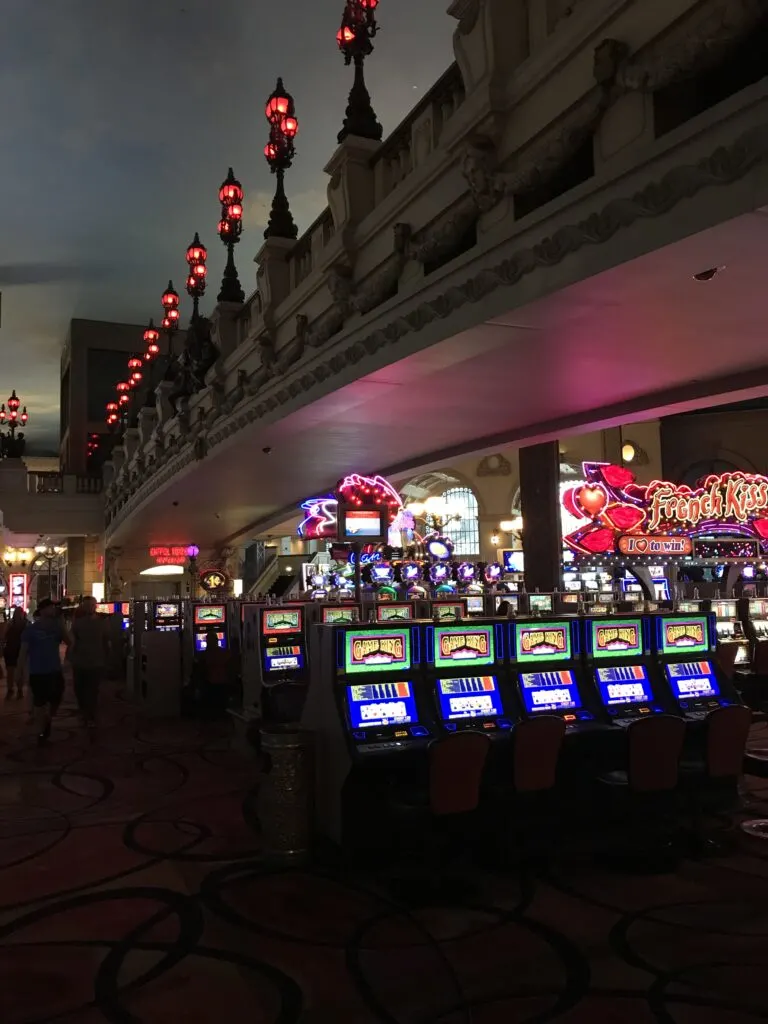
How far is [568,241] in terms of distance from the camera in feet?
17.5

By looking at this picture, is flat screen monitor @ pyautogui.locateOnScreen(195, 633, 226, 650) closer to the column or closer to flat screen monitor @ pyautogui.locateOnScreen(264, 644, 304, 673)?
flat screen monitor @ pyautogui.locateOnScreen(264, 644, 304, 673)

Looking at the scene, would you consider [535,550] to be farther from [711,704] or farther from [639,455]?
[639,455]

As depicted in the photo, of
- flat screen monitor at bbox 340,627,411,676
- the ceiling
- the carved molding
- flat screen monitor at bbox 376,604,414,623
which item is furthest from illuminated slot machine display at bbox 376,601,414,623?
flat screen monitor at bbox 340,627,411,676

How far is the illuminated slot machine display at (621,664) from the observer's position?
5.50 meters

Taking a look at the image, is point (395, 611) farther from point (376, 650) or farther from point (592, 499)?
point (592, 499)

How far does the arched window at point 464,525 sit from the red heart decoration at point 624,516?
1939 cm

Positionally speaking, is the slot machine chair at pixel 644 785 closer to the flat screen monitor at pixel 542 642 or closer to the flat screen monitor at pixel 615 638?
the flat screen monitor at pixel 542 642

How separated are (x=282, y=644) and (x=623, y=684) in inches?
170

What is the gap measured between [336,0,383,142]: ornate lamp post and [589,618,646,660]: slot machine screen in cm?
582

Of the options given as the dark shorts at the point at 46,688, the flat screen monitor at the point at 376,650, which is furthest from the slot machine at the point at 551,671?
the dark shorts at the point at 46,688

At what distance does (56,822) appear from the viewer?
18.0 feet

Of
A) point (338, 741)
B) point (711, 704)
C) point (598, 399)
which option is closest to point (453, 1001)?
point (338, 741)

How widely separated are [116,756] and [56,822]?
2204 millimetres

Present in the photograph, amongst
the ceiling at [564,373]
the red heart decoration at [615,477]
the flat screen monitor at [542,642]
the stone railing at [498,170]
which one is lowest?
the flat screen monitor at [542,642]
